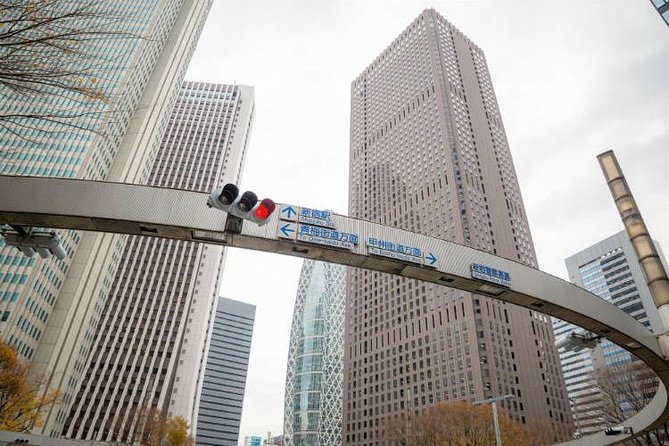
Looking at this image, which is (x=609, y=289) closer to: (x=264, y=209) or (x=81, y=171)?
(x=81, y=171)

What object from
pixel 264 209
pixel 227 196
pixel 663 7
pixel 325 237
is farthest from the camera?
pixel 663 7

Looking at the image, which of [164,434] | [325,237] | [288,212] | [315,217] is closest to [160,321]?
[164,434]

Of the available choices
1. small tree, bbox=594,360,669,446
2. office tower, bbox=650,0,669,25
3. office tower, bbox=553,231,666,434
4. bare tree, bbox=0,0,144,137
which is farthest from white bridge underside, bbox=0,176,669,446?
office tower, bbox=553,231,666,434

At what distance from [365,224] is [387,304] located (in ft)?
361

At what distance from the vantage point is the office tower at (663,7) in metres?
27.7

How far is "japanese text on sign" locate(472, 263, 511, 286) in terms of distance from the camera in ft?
47.4

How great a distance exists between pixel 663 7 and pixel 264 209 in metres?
35.0

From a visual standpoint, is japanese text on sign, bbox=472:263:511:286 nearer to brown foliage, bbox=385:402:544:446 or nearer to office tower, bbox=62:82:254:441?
brown foliage, bbox=385:402:544:446

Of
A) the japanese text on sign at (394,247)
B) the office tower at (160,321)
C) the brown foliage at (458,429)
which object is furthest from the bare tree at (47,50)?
the office tower at (160,321)

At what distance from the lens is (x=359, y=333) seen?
414ft

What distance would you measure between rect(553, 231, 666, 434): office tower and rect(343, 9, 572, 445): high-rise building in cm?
3520

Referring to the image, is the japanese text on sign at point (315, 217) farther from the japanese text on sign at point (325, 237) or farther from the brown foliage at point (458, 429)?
the brown foliage at point (458, 429)

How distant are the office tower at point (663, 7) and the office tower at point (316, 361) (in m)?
135

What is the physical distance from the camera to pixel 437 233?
110875 mm
